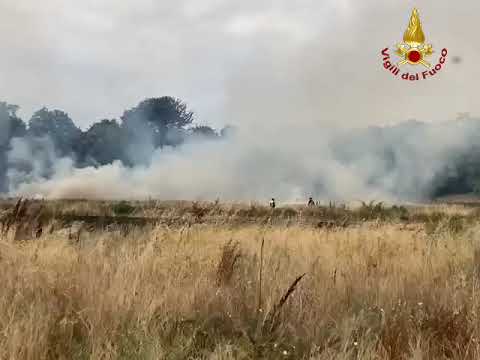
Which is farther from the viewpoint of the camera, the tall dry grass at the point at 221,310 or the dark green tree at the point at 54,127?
the dark green tree at the point at 54,127

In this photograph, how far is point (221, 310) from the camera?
13.4 feet

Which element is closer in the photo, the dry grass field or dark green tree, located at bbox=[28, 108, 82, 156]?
the dry grass field

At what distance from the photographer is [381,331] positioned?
3.71 meters

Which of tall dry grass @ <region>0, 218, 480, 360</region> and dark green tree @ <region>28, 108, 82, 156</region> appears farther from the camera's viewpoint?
dark green tree @ <region>28, 108, 82, 156</region>

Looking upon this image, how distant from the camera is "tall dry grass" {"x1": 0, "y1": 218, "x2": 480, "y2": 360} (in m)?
3.25

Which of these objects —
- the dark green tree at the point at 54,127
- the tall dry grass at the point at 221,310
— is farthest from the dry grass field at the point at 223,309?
the dark green tree at the point at 54,127

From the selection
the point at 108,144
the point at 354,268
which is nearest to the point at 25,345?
the point at 354,268

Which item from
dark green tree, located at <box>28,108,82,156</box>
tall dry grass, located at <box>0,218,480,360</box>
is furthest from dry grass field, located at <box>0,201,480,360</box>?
dark green tree, located at <box>28,108,82,156</box>

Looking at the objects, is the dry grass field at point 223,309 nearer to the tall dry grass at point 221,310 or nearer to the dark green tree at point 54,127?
the tall dry grass at point 221,310

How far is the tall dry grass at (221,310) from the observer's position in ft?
10.6

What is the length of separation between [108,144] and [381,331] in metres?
62.0

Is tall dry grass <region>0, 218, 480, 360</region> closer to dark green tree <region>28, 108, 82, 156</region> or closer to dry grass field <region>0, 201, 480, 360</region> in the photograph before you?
dry grass field <region>0, 201, 480, 360</region>

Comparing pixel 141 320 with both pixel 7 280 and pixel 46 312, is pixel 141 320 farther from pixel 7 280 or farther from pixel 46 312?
pixel 7 280

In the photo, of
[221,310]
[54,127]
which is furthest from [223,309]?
[54,127]
